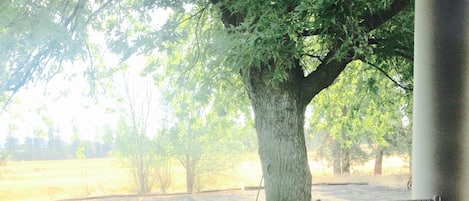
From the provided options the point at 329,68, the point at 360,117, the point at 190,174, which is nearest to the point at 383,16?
the point at 329,68

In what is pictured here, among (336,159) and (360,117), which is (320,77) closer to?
(360,117)

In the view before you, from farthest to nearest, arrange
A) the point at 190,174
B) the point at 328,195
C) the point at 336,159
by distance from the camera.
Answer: the point at 336,159, the point at 328,195, the point at 190,174

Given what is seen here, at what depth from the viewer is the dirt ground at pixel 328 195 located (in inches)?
81.0

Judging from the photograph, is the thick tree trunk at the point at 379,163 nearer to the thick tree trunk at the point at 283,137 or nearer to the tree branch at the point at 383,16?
the thick tree trunk at the point at 283,137

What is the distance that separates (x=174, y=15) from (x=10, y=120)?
0.76 meters

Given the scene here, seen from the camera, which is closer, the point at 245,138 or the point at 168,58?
the point at 168,58

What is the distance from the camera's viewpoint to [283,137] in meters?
1.82

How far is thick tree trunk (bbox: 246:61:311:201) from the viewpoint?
1.81 meters

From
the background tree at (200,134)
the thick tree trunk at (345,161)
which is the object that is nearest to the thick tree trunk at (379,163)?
the thick tree trunk at (345,161)

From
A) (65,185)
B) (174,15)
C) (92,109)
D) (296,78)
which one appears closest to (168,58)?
(174,15)

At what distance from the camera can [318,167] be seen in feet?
8.19

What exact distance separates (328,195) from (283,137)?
0.87 meters

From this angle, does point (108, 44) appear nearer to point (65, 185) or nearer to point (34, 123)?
point (34, 123)

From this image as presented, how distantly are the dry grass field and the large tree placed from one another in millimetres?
352
